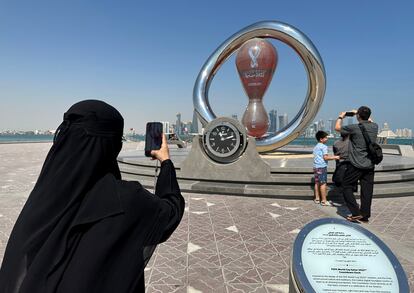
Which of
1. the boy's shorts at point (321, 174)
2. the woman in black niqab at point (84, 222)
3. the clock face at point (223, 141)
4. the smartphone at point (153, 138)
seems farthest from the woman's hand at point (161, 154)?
the clock face at point (223, 141)

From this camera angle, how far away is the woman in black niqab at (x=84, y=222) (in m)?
1.02

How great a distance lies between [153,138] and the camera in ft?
5.98

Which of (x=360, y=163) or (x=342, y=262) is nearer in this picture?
(x=342, y=262)

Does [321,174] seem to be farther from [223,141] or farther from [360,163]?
[223,141]

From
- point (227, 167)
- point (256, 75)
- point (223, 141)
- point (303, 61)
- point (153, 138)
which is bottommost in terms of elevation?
point (227, 167)

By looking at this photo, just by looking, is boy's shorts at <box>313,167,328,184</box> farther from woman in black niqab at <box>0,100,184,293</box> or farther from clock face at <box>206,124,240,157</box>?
woman in black niqab at <box>0,100,184,293</box>

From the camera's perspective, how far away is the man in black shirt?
483 centimetres

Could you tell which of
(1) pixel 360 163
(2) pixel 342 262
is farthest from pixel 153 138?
(1) pixel 360 163

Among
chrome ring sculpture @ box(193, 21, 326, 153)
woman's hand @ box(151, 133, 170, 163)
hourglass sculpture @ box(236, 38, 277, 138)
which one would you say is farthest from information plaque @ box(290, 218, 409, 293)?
hourglass sculpture @ box(236, 38, 277, 138)

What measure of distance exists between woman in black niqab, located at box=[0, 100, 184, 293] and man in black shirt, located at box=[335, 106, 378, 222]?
444 centimetres

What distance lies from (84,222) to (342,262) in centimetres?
161

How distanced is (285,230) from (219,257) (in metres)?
1.52

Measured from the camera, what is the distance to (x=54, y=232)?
3.42ft

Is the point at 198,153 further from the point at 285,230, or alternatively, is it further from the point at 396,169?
the point at 396,169
